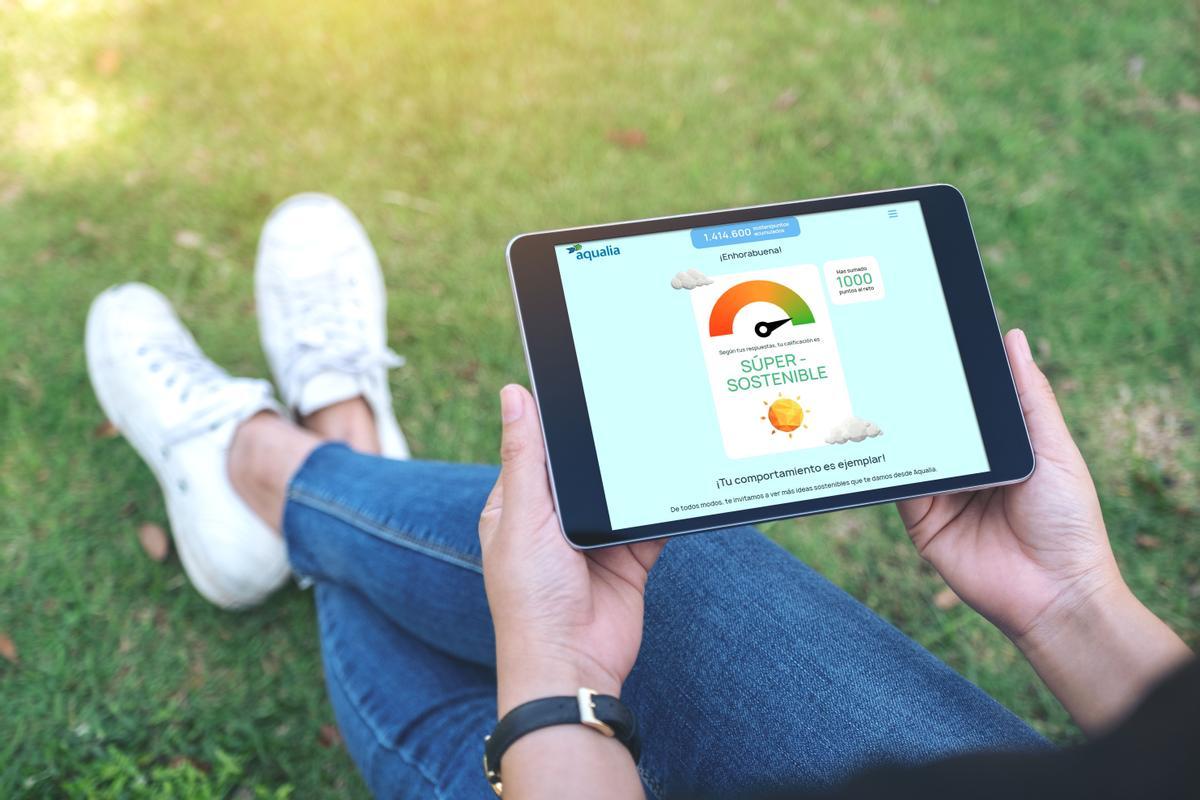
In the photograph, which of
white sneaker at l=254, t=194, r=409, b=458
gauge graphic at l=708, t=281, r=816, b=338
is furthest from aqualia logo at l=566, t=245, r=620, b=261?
white sneaker at l=254, t=194, r=409, b=458

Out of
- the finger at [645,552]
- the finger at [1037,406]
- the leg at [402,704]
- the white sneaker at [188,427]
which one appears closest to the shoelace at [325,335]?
the white sneaker at [188,427]

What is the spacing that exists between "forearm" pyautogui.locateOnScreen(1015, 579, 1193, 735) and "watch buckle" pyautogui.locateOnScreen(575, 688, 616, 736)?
752 mm

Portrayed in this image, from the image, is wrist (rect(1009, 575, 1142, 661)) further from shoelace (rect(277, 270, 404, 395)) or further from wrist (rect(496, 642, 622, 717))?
shoelace (rect(277, 270, 404, 395))

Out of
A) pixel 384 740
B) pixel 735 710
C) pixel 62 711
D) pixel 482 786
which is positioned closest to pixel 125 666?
pixel 62 711

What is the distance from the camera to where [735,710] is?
4.50 feet

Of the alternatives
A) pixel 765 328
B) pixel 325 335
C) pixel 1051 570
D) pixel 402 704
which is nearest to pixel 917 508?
pixel 1051 570

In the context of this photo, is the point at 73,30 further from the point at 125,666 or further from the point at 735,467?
the point at 735,467

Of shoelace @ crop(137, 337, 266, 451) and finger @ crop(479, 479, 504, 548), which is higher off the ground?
shoelace @ crop(137, 337, 266, 451)

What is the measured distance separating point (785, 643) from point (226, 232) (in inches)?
89.6

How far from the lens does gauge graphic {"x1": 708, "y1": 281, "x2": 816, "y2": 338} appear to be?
138 centimetres

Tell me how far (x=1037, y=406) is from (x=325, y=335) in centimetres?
190

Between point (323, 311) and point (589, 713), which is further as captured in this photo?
point (323, 311)

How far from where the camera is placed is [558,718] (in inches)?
43.8

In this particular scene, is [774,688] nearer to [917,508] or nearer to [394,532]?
[917,508]
